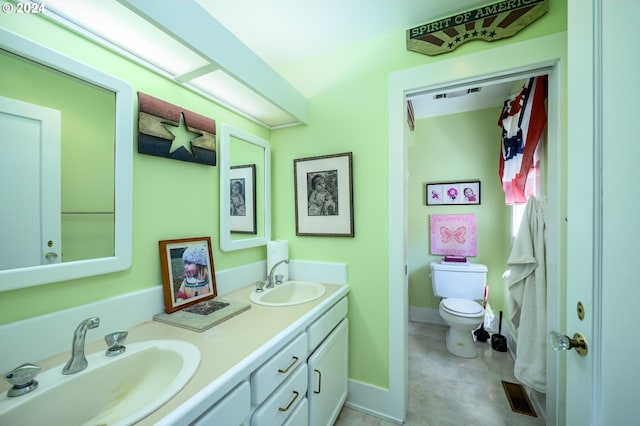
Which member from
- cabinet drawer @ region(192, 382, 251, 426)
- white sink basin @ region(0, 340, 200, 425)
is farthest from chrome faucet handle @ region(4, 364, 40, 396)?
cabinet drawer @ region(192, 382, 251, 426)

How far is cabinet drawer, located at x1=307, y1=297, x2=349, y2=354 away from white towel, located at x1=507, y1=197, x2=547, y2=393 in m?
1.20

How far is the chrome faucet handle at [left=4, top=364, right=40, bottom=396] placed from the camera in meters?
0.59

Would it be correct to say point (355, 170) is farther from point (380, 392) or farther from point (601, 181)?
point (380, 392)

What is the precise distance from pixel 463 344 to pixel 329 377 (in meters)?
1.56

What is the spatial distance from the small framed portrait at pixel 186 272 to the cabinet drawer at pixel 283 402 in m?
0.62

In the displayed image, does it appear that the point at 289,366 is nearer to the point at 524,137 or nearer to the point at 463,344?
the point at 463,344

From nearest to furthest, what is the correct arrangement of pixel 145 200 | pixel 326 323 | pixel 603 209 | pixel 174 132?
pixel 603 209, pixel 145 200, pixel 174 132, pixel 326 323

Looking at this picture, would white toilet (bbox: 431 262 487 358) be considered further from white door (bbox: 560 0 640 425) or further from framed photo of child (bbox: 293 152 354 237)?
white door (bbox: 560 0 640 425)

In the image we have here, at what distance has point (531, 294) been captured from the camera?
1.60m

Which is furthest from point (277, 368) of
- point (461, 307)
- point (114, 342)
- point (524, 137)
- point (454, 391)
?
point (524, 137)

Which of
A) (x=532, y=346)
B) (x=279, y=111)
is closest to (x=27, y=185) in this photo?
(x=279, y=111)

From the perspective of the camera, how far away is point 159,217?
1135 mm

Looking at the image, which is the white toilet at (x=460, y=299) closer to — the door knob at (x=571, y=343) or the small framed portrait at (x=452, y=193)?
the small framed portrait at (x=452, y=193)

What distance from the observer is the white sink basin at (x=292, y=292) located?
1.49 meters
